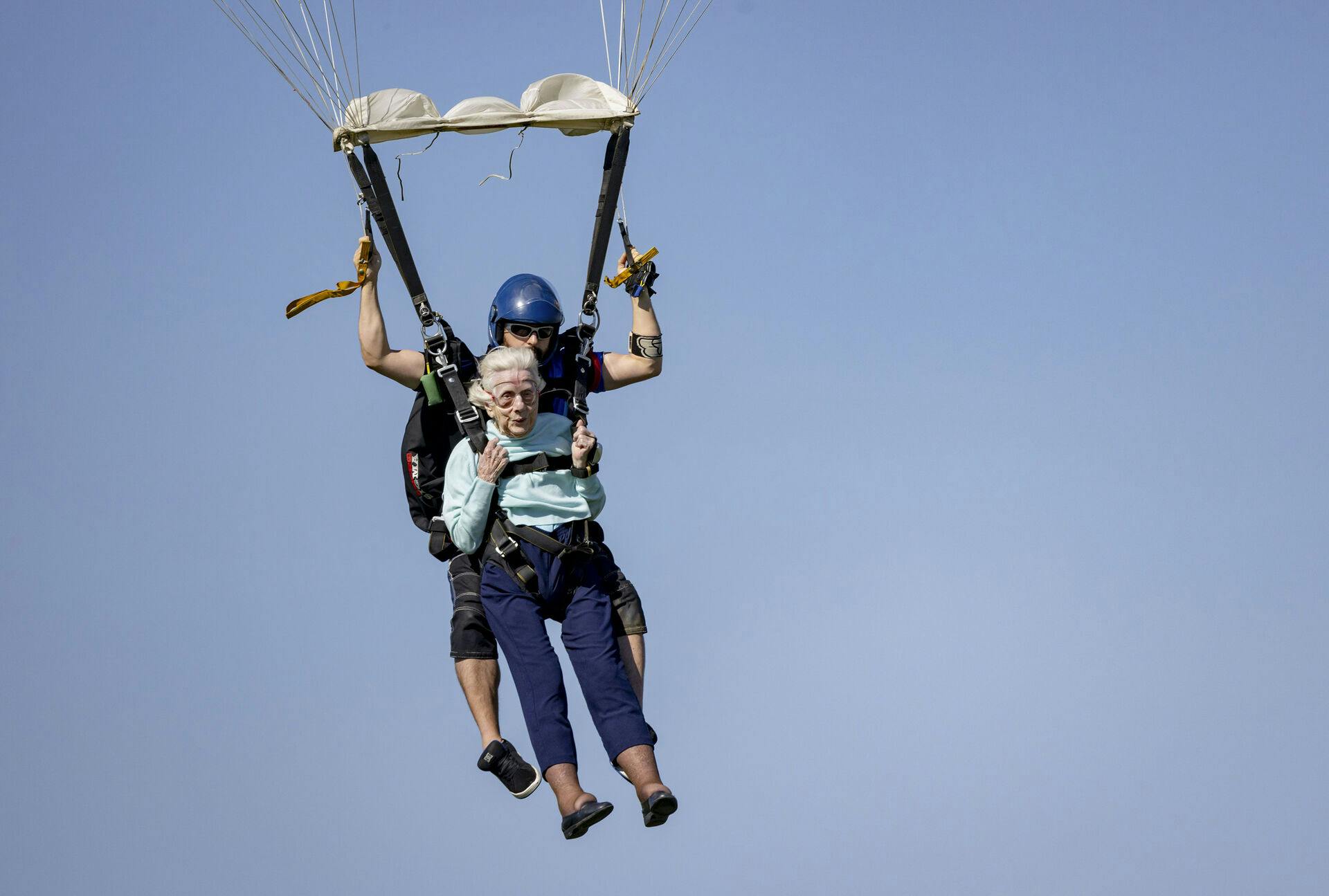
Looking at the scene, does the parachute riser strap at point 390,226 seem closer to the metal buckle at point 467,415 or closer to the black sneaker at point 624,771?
the metal buckle at point 467,415

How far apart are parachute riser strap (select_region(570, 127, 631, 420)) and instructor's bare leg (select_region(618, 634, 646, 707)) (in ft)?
4.08

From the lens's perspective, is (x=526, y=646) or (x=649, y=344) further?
(x=649, y=344)

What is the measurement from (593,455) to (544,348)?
823 millimetres

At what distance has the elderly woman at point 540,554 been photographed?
9133 millimetres

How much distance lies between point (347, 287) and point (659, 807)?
3275 millimetres

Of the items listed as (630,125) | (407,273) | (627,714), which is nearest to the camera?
(627,714)

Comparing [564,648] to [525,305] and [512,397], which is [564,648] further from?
[525,305]

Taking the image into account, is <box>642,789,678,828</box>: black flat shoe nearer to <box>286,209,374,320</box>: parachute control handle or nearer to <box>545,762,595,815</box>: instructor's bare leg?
<box>545,762,595,815</box>: instructor's bare leg

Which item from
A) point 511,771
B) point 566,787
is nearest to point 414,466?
point 511,771

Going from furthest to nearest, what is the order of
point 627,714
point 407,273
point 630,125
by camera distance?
point 630,125 < point 407,273 < point 627,714

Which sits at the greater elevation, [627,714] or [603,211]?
[603,211]

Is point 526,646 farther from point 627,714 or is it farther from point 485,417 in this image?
point 485,417

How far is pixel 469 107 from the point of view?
1020 centimetres

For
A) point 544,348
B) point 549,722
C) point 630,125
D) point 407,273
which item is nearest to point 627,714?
point 549,722
